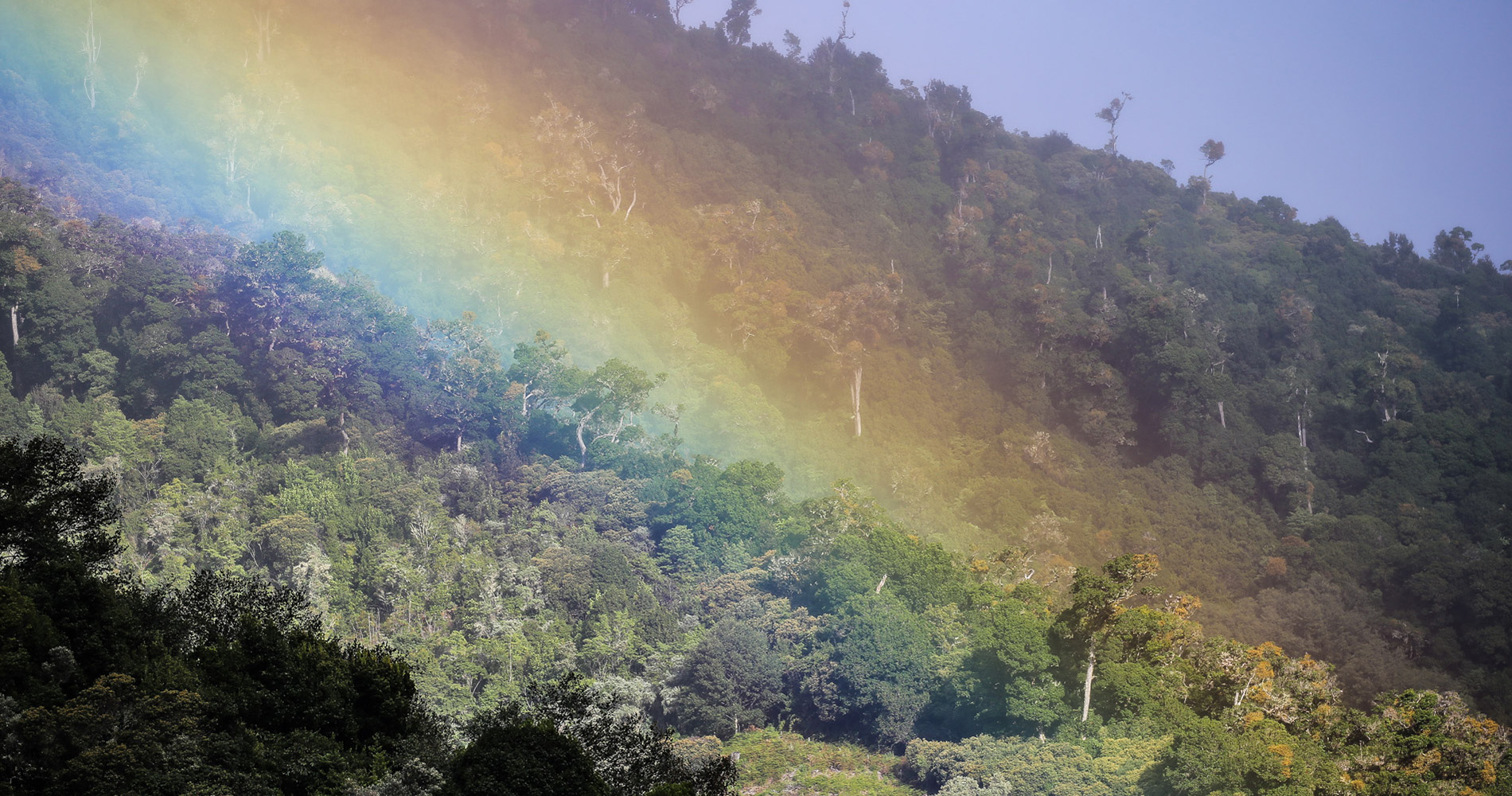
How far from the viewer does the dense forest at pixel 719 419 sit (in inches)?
1812

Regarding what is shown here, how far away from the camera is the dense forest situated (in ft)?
151

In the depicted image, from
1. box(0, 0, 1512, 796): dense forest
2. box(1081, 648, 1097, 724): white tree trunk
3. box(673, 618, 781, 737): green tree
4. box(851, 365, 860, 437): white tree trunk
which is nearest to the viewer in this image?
box(0, 0, 1512, 796): dense forest

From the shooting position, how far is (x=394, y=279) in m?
81.2

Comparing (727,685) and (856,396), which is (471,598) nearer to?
(727,685)

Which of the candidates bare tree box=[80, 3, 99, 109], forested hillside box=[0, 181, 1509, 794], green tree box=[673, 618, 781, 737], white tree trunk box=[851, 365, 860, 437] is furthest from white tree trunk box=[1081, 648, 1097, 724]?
bare tree box=[80, 3, 99, 109]

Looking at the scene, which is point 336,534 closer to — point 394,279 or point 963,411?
point 394,279

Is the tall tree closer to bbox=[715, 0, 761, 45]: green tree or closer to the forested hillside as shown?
the forested hillside

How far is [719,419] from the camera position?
78.9 m

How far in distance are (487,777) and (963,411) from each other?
59780mm

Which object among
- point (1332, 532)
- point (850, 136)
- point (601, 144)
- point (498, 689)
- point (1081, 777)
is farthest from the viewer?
point (850, 136)

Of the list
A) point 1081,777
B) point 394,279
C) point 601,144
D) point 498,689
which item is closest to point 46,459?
point 498,689

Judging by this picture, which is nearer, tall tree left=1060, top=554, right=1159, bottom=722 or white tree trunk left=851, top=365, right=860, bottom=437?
tall tree left=1060, top=554, right=1159, bottom=722

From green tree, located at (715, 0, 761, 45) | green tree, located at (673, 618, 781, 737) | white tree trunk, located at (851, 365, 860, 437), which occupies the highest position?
green tree, located at (715, 0, 761, 45)

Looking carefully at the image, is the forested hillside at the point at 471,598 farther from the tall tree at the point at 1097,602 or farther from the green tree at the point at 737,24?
the green tree at the point at 737,24
